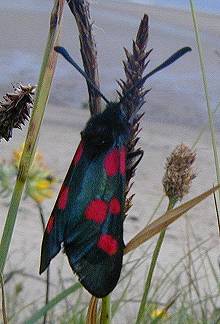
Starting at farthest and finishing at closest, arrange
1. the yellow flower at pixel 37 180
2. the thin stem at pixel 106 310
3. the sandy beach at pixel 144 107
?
1. the sandy beach at pixel 144 107
2. the yellow flower at pixel 37 180
3. the thin stem at pixel 106 310

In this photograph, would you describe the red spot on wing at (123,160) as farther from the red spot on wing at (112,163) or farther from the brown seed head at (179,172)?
the brown seed head at (179,172)

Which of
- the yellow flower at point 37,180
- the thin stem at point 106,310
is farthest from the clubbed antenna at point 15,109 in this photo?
the yellow flower at point 37,180

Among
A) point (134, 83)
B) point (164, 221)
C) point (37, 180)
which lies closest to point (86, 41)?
point (134, 83)

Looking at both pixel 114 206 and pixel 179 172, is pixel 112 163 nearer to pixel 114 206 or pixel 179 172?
pixel 114 206

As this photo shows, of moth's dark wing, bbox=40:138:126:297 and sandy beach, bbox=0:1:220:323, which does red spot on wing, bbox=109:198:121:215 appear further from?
sandy beach, bbox=0:1:220:323

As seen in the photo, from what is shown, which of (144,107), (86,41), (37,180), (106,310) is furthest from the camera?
(144,107)

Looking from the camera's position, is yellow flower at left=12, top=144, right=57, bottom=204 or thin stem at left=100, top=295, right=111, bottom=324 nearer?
thin stem at left=100, top=295, right=111, bottom=324

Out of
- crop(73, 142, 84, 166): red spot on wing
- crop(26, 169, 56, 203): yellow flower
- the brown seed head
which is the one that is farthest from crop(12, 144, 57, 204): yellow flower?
crop(73, 142, 84, 166): red spot on wing
